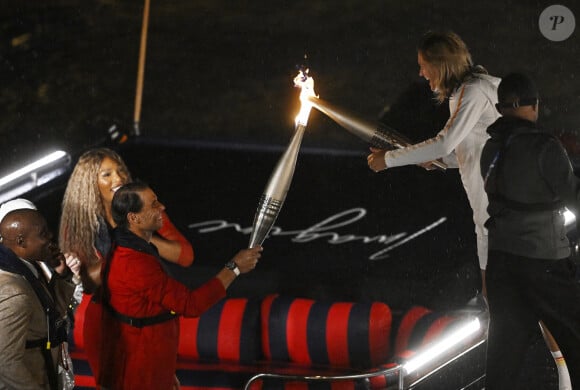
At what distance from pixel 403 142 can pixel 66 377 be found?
1.63 metres

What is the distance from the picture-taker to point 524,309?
4.38 meters

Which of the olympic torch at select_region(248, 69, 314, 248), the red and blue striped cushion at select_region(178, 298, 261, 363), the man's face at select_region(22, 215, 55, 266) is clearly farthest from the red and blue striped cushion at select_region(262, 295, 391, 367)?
the man's face at select_region(22, 215, 55, 266)

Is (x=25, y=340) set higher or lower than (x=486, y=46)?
lower

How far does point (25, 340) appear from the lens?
162 inches

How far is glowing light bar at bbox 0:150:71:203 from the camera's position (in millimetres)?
7590

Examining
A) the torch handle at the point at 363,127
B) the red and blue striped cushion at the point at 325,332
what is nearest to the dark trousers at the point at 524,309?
the torch handle at the point at 363,127

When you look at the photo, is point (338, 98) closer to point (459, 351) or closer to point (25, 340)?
point (459, 351)

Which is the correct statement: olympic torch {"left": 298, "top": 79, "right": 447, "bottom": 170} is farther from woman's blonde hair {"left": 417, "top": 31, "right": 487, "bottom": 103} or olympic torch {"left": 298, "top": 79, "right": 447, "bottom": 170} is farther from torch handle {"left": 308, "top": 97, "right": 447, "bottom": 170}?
woman's blonde hair {"left": 417, "top": 31, "right": 487, "bottom": 103}

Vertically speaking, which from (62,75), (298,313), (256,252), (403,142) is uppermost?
(62,75)

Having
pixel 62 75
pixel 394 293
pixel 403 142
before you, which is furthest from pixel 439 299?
pixel 62 75

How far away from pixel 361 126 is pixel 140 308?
116 cm

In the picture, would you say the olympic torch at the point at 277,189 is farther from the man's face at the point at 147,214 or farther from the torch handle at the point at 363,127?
the man's face at the point at 147,214
